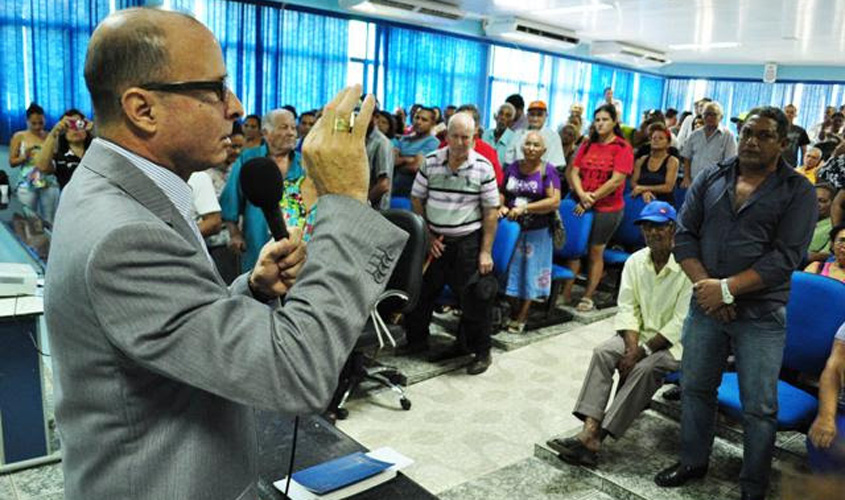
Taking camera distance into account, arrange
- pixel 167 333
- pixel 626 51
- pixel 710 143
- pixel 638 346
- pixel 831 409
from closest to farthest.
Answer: pixel 167 333, pixel 831 409, pixel 638 346, pixel 710 143, pixel 626 51

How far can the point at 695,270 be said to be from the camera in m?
2.54

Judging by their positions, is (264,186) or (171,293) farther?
(264,186)

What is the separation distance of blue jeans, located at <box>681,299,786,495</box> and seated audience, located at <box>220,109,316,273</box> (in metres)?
1.90

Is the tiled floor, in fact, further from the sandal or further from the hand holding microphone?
the hand holding microphone

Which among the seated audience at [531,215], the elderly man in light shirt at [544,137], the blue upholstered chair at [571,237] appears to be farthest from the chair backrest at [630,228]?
the seated audience at [531,215]

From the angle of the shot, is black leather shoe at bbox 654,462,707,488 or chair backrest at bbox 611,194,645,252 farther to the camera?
chair backrest at bbox 611,194,645,252

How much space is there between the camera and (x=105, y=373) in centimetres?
70

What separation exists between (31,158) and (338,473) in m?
6.40

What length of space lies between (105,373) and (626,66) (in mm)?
14703

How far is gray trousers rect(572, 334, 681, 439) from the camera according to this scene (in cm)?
275

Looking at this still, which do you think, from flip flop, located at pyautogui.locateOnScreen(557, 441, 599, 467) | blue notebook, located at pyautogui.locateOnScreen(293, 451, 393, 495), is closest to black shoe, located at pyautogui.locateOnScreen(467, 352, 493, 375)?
flip flop, located at pyautogui.locateOnScreen(557, 441, 599, 467)

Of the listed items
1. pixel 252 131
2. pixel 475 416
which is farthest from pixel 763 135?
pixel 252 131

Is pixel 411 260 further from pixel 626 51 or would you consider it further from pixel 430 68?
pixel 626 51

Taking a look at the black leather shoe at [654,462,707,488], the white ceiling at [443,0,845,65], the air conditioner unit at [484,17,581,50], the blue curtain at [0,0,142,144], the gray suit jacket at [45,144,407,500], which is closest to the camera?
the gray suit jacket at [45,144,407,500]
